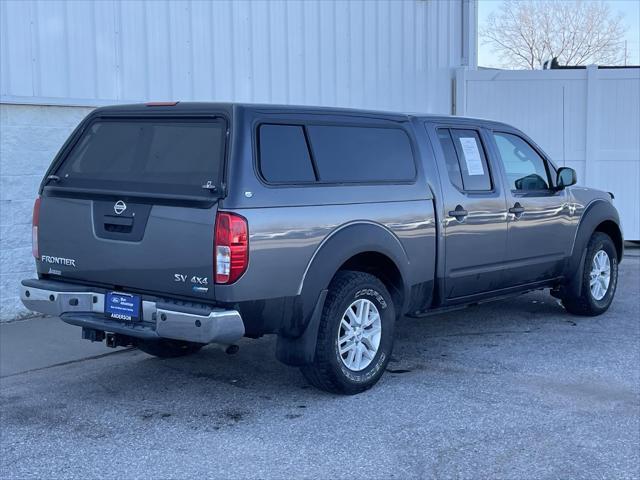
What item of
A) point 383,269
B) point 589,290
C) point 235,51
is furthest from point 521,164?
point 235,51

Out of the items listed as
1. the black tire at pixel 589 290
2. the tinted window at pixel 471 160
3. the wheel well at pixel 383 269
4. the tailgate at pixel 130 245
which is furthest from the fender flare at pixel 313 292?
the black tire at pixel 589 290

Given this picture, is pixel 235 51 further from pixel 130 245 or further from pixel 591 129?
pixel 591 129

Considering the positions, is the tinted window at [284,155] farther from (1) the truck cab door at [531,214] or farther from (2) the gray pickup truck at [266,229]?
(1) the truck cab door at [531,214]

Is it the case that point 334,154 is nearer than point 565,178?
Yes

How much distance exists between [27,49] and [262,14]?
3.25 m

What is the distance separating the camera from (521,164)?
7781mm

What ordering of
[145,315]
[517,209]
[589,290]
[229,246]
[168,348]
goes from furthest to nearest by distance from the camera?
[589,290] → [517,209] → [168,348] → [145,315] → [229,246]

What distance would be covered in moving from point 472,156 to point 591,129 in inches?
255

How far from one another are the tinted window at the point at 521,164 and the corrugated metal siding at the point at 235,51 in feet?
12.2

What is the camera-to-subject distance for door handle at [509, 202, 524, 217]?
7395 mm

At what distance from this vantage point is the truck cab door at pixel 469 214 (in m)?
6.81

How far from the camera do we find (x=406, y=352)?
286 inches

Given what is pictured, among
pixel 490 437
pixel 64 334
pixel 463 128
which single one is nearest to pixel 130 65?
pixel 64 334

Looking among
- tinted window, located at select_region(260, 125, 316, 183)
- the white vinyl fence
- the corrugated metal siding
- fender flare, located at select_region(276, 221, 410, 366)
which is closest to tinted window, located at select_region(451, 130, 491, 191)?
fender flare, located at select_region(276, 221, 410, 366)
